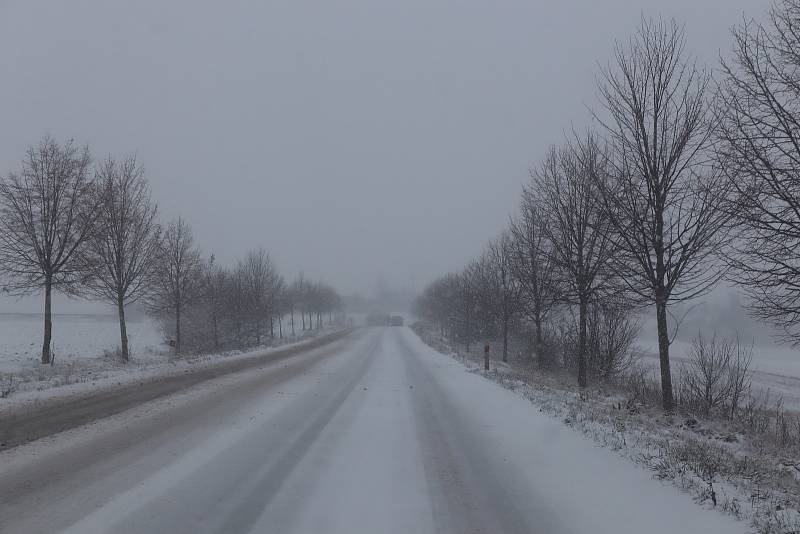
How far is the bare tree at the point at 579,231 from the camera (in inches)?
602

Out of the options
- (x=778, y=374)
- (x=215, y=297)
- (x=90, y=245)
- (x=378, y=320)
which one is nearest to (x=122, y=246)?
(x=90, y=245)

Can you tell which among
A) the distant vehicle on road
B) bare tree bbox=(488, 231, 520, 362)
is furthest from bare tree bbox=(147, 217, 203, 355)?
the distant vehicle on road

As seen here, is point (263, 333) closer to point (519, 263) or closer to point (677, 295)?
point (519, 263)

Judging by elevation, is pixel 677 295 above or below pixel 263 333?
above

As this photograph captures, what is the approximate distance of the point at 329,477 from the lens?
610cm

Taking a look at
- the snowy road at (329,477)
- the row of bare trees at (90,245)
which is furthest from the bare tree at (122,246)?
the snowy road at (329,477)

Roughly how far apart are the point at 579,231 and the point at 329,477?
1228 cm

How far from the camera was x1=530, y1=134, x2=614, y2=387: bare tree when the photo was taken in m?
15.3

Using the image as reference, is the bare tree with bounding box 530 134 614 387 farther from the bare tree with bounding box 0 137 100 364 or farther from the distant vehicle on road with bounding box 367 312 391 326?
the distant vehicle on road with bounding box 367 312 391 326

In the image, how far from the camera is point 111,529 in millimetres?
4426

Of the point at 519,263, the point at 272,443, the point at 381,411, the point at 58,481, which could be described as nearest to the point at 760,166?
the point at 381,411

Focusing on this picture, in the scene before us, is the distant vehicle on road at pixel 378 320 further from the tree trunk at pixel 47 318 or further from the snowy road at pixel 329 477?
the snowy road at pixel 329 477

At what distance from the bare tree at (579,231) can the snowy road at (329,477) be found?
6.50 metres

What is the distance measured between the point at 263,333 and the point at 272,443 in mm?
38129
